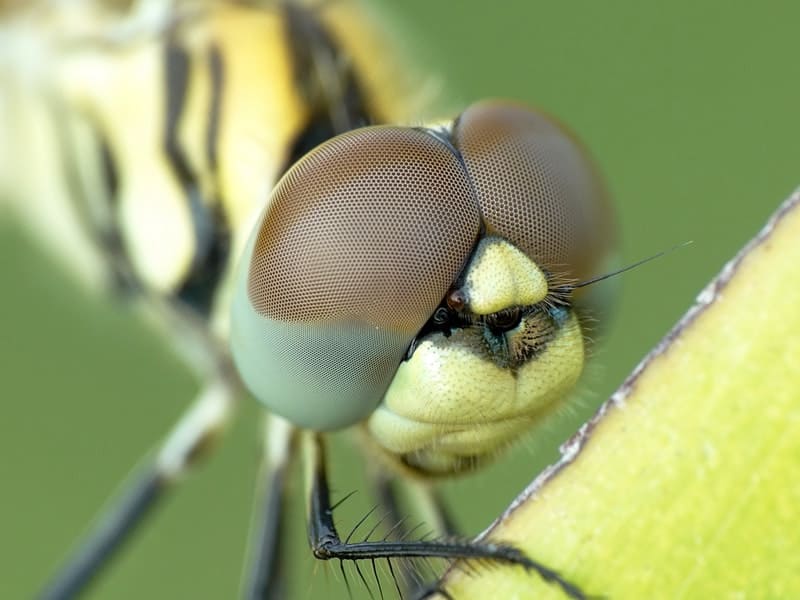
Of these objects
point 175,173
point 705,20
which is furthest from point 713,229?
point 175,173

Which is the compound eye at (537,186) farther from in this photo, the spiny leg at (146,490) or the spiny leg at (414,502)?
the spiny leg at (146,490)

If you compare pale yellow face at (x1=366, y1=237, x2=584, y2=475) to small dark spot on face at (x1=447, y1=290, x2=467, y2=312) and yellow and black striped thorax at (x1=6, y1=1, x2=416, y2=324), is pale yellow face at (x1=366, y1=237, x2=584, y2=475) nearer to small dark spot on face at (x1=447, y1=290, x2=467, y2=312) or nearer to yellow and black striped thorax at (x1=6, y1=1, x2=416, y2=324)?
small dark spot on face at (x1=447, y1=290, x2=467, y2=312)

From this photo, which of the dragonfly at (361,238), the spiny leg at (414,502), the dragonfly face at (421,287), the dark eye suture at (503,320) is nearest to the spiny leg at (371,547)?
the dragonfly at (361,238)

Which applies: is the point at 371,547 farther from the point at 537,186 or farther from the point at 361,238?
the point at 537,186

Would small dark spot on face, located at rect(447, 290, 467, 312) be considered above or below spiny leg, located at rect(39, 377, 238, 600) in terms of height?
above

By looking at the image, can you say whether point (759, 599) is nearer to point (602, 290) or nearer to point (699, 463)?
point (699, 463)

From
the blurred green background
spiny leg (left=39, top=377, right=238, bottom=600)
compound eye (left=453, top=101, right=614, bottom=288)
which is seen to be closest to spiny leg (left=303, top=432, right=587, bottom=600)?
compound eye (left=453, top=101, right=614, bottom=288)
